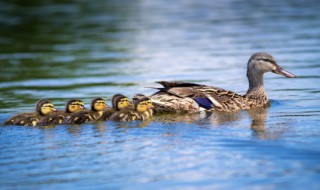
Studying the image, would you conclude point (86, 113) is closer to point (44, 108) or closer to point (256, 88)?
point (44, 108)

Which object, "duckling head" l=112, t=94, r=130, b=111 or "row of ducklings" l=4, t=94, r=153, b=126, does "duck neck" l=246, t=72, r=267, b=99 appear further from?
"duckling head" l=112, t=94, r=130, b=111

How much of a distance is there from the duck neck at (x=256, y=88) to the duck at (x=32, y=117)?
9.77ft

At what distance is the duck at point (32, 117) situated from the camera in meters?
10.7

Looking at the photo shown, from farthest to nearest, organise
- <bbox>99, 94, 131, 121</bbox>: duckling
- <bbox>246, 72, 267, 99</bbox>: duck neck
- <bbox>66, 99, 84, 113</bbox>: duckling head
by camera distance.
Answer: <bbox>246, 72, 267, 99</bbox>: duck neck < <bbox>66, 99, 84, 113</bbox>: duckling head < <bbox>99, 94, 131, 121</bbox>: duckling

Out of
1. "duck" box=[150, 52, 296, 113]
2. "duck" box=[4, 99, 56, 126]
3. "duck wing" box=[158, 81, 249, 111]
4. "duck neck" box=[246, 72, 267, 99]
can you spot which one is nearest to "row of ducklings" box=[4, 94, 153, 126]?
"duck" box=[4, 99, 56, 126]

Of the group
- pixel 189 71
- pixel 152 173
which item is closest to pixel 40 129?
pixel 152 173

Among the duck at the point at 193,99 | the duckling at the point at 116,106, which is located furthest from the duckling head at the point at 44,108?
the duck at the point at 193,99

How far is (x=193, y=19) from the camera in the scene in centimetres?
2506

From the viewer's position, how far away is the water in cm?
834

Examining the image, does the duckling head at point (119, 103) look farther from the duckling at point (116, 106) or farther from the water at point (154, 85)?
the water at point (154, 85)

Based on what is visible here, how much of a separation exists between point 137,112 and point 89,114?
0.58 m

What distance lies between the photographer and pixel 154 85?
48.9 ft

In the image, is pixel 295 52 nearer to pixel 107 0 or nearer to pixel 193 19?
pixel 193 19

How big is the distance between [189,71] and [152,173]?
792cm
